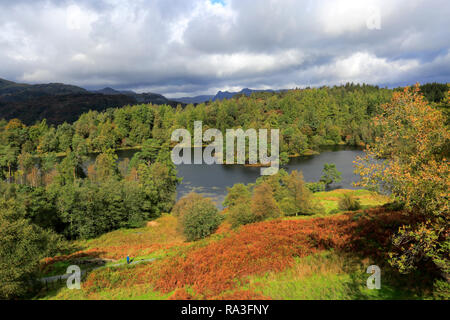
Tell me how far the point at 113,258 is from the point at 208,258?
1249 cm

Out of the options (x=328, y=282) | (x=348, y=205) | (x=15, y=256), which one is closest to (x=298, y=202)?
(x=348, y=205)

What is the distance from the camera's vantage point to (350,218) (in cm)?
1972

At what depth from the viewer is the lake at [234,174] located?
5822 cm

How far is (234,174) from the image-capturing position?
233ft

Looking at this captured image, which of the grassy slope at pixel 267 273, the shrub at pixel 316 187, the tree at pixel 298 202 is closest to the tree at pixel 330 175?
the shrub at pixel 316 187

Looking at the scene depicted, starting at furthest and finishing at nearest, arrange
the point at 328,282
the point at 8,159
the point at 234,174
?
the point at 234,174
the point at 8,159
the point at 328,282

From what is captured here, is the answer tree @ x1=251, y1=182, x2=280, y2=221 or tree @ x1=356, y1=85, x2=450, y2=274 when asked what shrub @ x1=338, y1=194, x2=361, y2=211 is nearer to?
tree @ x1=251, y1=182, x2=280, y2=221

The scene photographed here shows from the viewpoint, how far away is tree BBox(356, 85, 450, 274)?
8031mm

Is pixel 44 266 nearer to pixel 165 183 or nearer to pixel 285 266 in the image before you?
pixel 285 266

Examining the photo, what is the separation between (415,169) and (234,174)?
203 feet

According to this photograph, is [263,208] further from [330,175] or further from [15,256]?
[330,175]

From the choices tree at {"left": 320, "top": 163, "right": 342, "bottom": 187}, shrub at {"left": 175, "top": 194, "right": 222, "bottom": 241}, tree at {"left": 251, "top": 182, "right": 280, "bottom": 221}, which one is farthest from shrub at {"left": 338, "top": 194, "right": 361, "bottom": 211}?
tree at {"left": 320, "top": 163, "right": 342, "bottom": 187}

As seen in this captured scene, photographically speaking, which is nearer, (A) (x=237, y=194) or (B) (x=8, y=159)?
(A) (x=237, y=194)

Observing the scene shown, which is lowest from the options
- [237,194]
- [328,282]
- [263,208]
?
[237,194]
